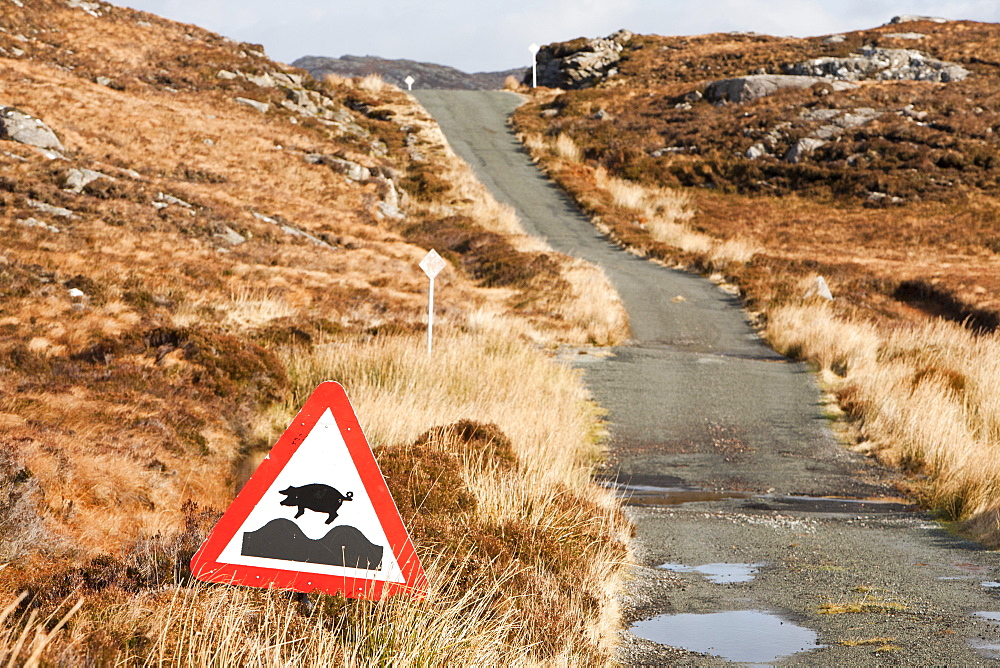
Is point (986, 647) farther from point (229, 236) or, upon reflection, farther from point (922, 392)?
point (229, 236)

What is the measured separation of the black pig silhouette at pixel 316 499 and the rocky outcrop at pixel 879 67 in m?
53.1

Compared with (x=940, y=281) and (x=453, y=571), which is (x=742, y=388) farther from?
(x=940, y=281)

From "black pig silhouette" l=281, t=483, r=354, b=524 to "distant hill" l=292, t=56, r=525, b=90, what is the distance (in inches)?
5199

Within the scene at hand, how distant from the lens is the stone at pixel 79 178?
20844mm

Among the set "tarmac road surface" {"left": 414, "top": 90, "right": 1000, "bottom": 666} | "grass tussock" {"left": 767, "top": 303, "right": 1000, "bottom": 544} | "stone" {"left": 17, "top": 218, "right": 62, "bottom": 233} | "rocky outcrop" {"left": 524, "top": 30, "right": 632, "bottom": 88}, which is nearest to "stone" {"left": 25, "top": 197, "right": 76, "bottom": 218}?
"stone" {"left": 17, "top": 218, "right": 62, "bottom": 233}

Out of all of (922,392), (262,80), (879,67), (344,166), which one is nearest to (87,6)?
(262,80)

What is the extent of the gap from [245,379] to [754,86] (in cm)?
4468

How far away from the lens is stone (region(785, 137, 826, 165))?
41469 millimetres

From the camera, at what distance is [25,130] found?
74.8 ft

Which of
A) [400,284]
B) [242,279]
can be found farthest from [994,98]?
[242,279]

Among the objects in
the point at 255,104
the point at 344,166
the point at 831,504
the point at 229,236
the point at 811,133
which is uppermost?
the point at 811,133

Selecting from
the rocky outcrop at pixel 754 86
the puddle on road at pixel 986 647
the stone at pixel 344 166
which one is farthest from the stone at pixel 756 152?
the puddle on road at pixel 986 647

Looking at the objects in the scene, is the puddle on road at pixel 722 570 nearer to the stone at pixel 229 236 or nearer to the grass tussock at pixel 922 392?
the grass tussock at pixel 922 392

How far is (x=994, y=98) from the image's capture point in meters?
44.6
